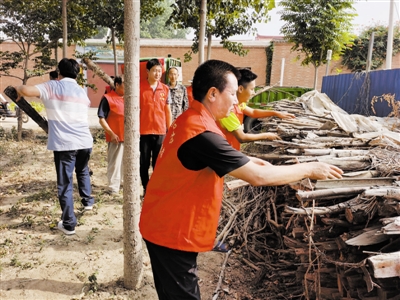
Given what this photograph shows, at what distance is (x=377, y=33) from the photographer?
22578mm

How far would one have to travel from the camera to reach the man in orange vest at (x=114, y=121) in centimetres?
523

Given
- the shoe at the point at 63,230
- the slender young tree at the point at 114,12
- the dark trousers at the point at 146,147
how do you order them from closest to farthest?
the shoe at the point at 63,230 < the dark trousers at the point at 146,147 < the slender young tree at the point at 114,12

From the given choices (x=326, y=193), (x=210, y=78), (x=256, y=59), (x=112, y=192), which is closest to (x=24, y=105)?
(x=112, y=192)

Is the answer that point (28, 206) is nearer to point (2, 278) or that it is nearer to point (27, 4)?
point (2, 278)

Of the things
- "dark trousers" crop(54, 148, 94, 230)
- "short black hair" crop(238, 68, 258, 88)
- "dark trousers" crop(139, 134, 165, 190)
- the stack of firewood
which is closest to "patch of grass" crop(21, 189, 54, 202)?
"dark trousers" crop(54, 148, 94, 230)

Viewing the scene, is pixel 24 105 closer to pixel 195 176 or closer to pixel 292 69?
pixel 195 176

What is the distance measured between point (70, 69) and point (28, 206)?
2.27 m

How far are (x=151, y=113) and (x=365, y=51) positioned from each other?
21.0 metres

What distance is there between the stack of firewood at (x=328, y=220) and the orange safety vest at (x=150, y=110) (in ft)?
4.97

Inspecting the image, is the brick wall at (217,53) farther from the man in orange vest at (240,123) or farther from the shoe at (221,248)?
→ the shoe at (221,248)

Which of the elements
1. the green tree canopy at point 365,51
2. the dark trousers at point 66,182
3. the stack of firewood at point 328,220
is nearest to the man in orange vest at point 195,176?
the stack of firewood at point 328,220

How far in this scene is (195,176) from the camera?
1791mm

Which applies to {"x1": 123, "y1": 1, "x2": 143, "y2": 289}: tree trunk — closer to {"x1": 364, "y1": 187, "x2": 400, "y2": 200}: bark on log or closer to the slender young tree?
{"x1": 364, "y1": 187, "x2": 400, "y2": 200}: bark on log

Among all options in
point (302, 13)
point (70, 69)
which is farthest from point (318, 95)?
point (302, 13)
